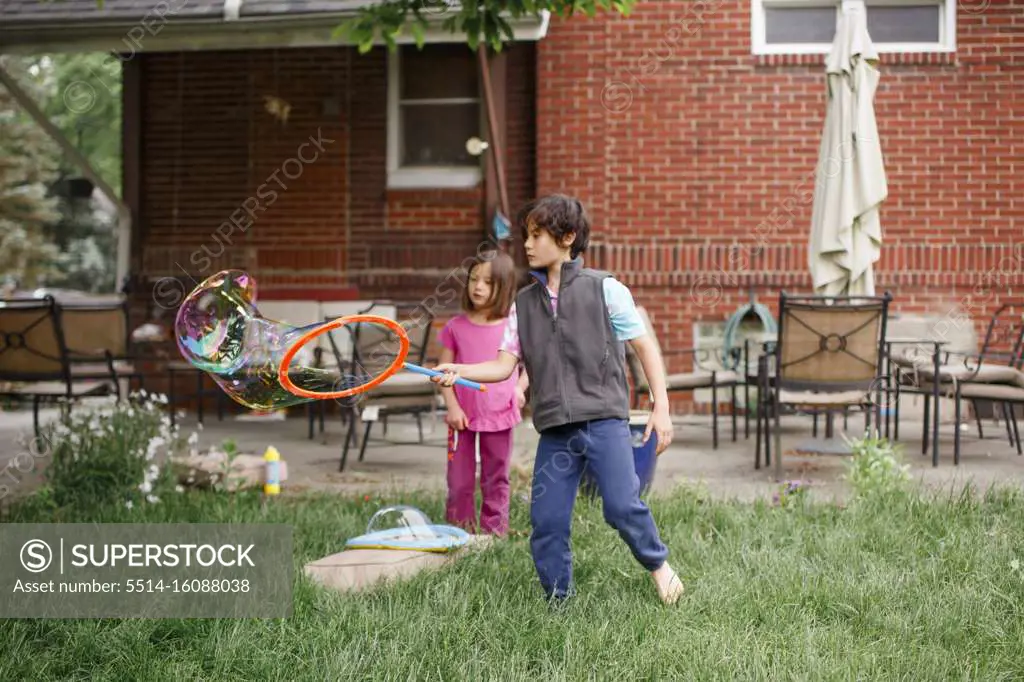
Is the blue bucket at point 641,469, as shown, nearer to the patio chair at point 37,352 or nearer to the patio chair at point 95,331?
the patio chair at point 37,352

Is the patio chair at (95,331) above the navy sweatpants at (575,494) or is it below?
above

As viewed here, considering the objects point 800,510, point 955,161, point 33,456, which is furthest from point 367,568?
point 955,161

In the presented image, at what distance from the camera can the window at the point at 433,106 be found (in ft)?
35.8

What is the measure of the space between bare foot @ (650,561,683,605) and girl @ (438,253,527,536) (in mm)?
1247

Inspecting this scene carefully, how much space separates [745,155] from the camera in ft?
34.1

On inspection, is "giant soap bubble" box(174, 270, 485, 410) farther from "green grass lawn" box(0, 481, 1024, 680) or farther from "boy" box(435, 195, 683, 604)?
"green grass lawn" box(0, 481, 1024, 680)

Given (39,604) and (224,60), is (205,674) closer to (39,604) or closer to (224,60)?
(39,604)

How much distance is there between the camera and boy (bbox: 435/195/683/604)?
13.0 feet

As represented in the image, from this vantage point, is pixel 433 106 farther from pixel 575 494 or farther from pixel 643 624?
pixel 643 624

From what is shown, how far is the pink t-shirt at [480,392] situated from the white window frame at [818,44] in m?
6.15

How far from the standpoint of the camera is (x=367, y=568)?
167 inches

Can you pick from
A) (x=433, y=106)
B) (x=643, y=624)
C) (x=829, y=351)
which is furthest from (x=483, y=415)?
(x=433, y=106)

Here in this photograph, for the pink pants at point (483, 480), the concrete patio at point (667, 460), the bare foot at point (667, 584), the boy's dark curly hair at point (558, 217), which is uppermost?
the boy's dark curly hair at point (558, 217)

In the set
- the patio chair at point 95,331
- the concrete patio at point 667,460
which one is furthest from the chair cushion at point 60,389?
the concrete patio at point 667,460
